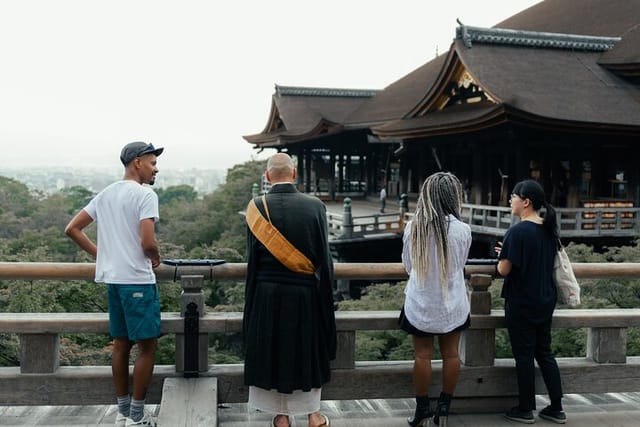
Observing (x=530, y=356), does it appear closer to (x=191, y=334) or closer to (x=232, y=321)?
(x=232, y=321)

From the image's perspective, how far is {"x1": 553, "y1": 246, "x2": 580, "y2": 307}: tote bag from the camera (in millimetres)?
3809

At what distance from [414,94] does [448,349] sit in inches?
888

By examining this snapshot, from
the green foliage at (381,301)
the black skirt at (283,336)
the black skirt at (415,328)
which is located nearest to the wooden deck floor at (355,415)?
the black skirt at (283,336)

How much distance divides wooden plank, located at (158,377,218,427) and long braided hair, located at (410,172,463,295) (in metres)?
1.31

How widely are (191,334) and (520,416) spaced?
1994 millimetres

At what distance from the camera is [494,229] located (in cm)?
1462

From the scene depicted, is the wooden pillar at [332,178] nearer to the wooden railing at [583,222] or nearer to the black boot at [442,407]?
the wooden railing at [583,222]

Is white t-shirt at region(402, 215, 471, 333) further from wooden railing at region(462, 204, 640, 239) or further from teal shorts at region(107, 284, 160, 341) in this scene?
wooden railing at region(462, 204, 640, 239)

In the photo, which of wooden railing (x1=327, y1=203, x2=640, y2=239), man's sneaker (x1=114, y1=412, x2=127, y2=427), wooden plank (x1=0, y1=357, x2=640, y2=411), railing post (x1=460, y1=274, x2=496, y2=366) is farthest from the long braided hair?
wooden railing (x1=327, y1=203, x2=640, y2=239)

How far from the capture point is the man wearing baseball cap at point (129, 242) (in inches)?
133

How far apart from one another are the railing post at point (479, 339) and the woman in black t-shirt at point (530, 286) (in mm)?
230

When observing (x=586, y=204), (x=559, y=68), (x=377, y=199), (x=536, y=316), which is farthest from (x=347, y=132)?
(x=536, y=316)

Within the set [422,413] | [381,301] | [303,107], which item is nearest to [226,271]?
[422,413]

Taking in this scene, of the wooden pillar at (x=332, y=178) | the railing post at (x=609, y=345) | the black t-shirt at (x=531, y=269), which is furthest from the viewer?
the wooden pillar at (x=332, y=178)
